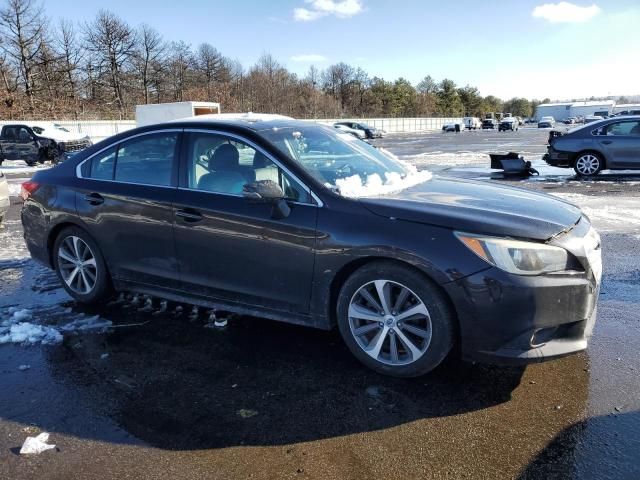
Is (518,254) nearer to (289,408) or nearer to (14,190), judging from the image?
(289,408)

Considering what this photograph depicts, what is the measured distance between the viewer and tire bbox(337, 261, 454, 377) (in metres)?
3.14

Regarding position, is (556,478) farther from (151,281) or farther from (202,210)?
(151,281)

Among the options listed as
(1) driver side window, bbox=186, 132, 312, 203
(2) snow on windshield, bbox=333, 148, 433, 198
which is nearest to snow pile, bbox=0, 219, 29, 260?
(1) driver side window, bbox=186, 132, 312, 203

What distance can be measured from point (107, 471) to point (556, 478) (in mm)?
2150

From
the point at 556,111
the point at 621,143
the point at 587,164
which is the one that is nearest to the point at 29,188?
the point at 587,164

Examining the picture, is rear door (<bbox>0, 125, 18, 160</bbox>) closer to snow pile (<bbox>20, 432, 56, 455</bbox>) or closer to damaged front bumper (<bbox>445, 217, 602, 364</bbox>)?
snow pile (<bbox>20, 432, 56, 455</bbox>)

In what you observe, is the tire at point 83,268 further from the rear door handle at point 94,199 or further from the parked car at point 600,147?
the parked car at point 600,147

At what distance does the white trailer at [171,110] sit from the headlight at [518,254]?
82.5 feet

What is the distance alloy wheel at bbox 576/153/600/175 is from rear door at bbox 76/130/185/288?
39.9 ft

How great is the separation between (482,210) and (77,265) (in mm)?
3659

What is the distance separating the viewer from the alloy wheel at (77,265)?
474cm

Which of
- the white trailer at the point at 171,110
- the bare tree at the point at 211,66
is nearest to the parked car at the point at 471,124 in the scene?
the bare tree at the point at 211,66

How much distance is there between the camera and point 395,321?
3.28 m

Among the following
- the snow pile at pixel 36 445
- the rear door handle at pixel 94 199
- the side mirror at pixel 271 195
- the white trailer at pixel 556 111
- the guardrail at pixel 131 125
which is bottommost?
the snow pile at pixel 36 445
